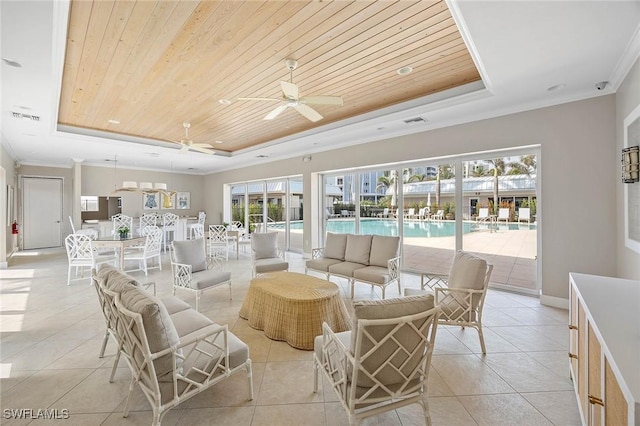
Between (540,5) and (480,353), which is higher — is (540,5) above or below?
above

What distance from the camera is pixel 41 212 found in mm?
9031

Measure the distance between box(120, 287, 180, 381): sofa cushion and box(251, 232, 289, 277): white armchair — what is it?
9.57ft

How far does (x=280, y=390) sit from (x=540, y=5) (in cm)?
348

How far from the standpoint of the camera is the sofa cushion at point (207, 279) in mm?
3721

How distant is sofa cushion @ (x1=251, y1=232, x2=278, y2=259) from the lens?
200 inches

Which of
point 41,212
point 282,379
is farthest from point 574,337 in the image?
point 41,212

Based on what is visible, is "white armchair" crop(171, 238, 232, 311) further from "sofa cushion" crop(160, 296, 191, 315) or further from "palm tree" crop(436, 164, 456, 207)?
A: "palm tree" crop(436, 164, 456, 207)

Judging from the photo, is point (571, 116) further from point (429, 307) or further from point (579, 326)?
point (429, 307)

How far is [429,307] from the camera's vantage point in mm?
1643

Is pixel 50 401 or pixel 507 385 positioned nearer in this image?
pixel 50 401

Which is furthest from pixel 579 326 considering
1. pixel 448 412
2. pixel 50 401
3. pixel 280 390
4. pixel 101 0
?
pixel 101 0

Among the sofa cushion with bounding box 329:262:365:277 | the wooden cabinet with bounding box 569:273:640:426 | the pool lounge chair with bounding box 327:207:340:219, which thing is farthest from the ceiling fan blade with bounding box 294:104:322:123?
the pool lounge chair with bounding box 327:207:340:219

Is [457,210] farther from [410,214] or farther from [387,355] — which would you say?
[387,355]

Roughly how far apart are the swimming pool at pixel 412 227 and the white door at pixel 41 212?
909 centimetres
